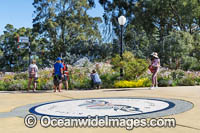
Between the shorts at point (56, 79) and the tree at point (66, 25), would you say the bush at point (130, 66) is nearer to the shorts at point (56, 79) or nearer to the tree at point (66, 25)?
the shorts at point (56, 79)

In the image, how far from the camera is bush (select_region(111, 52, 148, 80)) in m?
14.2

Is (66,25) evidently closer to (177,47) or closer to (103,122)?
(177,47)

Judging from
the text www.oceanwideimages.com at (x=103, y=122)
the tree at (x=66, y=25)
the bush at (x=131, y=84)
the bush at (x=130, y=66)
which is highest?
the tree at (x=66, y=25)

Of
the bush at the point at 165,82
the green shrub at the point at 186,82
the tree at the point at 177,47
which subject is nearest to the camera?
the bush at the point at 165,82

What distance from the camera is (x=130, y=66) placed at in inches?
555

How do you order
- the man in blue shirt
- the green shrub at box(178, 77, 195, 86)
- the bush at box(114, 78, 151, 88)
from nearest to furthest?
the man in blue shirt < the bush at box(114, 78, 151, 88) < the green shrub at box(178, 77, 195, 86)

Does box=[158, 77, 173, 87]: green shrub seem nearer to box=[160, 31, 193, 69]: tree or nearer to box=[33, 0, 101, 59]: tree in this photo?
box=[160, 31, 193, 69]: tree

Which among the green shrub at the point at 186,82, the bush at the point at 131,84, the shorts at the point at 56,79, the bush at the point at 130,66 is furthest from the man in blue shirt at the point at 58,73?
the green shrub at the point at 186,82

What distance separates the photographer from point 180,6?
31.5 metres

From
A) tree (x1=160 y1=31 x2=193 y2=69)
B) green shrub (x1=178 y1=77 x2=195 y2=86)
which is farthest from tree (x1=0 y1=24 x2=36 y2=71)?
green shrub (x1=178 y1=77 x2=195 y2=86)

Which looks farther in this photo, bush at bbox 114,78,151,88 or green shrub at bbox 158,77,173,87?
green shrub at bbox 158,77,173,87

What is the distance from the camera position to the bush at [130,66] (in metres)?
14.2

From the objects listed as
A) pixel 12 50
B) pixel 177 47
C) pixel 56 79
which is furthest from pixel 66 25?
pixel 56 79

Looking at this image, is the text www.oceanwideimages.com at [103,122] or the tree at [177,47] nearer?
the text www.oceanwideimages.com at [103,122]
